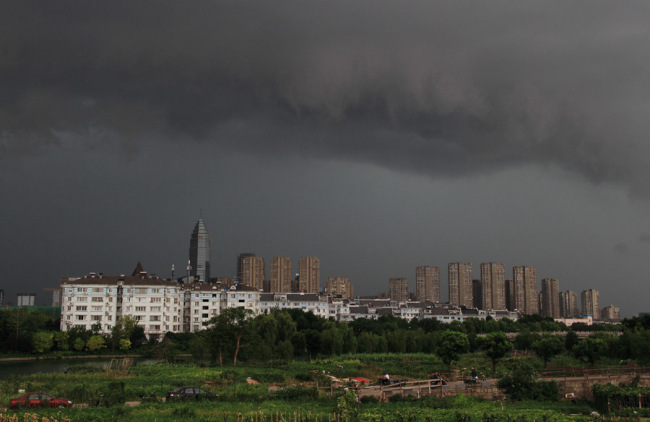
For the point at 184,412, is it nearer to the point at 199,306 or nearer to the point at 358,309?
the point at 199,306

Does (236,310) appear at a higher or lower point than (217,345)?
higher

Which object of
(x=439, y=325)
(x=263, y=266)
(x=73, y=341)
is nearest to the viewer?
(x=73, y=341)

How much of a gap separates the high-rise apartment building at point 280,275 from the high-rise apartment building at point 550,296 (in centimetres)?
7813

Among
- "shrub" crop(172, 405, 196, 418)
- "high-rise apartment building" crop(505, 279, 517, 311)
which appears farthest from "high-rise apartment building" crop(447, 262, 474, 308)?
"shrub" crop(172, 405, 196, 418)

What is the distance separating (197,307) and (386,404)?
2557 inches

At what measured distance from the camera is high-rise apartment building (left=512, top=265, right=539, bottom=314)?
14988cm

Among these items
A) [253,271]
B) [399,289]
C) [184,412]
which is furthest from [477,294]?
[184,412]

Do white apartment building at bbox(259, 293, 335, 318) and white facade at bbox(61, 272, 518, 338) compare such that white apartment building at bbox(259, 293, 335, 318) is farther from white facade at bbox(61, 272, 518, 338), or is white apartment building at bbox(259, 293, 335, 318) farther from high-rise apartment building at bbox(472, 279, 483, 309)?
high-rise apartment building at bbox(472, 279, 483, 309)

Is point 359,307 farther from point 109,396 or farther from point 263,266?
point 109,396

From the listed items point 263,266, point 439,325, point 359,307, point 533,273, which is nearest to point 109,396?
point 439,325

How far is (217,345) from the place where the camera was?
4238 centimetres

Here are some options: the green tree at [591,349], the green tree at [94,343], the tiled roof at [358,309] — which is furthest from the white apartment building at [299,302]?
the green tree at [591,349]

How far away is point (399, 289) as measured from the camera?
561 ft

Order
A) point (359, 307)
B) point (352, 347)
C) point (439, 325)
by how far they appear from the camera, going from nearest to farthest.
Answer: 1. point (352, 347)
2. point (439, 325)
3. point (359, 307)
